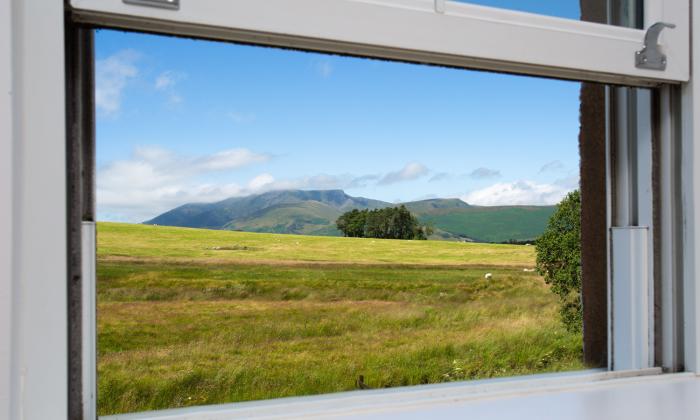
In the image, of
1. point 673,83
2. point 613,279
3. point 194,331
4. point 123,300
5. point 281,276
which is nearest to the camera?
point 673,83

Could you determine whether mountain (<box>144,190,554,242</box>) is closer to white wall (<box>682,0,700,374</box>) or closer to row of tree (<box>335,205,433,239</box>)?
row of tree (<box>335,205,433,239</box>)

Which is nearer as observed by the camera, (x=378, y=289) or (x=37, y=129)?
(x=37, y=129)

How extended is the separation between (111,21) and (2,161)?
186 millimetres

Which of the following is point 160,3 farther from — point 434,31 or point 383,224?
point 383,224

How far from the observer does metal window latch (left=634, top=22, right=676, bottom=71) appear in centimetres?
80

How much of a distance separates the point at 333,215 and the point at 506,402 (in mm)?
3810

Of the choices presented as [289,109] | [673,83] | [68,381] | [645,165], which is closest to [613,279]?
[645,165]

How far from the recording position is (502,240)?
189 inches

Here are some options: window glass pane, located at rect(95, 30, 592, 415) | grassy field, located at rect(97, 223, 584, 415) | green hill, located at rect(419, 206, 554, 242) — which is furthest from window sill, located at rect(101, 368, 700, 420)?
green hill, located at rect(419, 206, 554, 242)

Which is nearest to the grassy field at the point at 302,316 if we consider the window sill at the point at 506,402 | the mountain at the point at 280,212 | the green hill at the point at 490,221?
the mountain at the point at 280,212

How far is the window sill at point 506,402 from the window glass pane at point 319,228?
324 centimetres

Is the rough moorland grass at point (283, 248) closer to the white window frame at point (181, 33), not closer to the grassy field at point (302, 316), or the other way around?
the grassy field at point (302, 316)

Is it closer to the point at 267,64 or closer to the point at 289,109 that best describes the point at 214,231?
the point at 289,109

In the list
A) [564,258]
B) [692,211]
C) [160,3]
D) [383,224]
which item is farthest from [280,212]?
[160,3]
